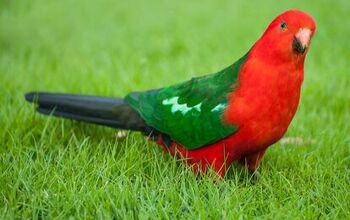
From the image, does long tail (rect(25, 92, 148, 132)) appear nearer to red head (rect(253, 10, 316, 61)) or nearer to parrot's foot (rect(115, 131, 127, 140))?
parrot's foot (rect(115, 131, 127, 140))

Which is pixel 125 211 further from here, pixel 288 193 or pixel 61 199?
pixel 288 193

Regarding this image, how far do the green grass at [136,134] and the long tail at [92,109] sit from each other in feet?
0.40

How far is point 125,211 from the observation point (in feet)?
8.91

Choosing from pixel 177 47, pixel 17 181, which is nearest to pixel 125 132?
pixel 17 181

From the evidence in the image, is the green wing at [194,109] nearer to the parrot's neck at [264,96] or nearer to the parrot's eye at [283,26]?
the parrot's neck at [264,96]

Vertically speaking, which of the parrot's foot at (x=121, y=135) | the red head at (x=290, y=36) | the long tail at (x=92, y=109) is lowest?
the parrot's foot at (x=121, y=135)

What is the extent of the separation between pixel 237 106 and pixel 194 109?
0.31 metres

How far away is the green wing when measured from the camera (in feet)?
10.1

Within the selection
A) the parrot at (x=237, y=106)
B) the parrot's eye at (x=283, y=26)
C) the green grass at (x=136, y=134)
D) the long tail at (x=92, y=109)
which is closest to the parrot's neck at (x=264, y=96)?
the parrot at (x=237, y=106)

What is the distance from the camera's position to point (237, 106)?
2.99m

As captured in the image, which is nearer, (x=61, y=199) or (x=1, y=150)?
(x=61, y=199)

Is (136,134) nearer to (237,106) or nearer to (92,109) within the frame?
(92,109)

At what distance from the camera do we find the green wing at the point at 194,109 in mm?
3078

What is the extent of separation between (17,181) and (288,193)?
1.44m
